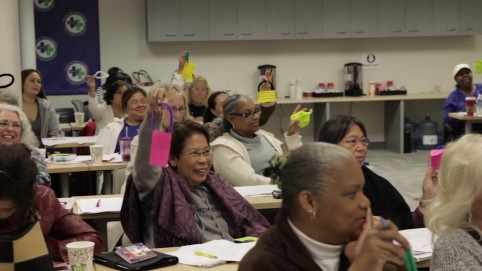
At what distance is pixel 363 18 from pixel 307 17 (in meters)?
0.85

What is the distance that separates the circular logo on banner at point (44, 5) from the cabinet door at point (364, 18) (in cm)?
428

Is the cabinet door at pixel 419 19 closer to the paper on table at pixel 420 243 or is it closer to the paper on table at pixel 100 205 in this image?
the paper on table at pixel 100 205

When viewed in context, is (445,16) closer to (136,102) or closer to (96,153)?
(136,102)

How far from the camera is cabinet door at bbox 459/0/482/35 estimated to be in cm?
1050

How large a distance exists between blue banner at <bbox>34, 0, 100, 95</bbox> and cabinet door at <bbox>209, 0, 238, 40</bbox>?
1.61 metres

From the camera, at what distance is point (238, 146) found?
459 centimetres

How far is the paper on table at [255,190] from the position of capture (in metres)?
4.10

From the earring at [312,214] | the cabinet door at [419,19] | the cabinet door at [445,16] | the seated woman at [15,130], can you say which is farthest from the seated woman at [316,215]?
the cabinet door at [445,16]

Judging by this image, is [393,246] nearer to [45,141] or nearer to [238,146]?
[238,146]

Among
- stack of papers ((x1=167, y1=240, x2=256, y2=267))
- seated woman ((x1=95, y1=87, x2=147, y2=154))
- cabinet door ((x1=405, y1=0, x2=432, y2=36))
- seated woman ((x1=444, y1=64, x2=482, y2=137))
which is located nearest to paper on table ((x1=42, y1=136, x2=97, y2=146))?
seated woman ((x1=95, y1=87, x2=147, y2=154))

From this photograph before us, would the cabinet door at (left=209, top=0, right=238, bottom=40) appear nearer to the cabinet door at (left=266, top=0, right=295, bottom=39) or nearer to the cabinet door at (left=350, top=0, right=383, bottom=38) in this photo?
the cabinet door at (left=266, top=0, right=295, bottom=39)

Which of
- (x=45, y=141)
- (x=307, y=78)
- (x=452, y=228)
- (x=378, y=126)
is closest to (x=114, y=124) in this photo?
(x=45, y=141)

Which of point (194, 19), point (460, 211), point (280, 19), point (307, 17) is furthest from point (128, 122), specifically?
point (307, 17)

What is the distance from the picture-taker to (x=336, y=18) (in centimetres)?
1018
